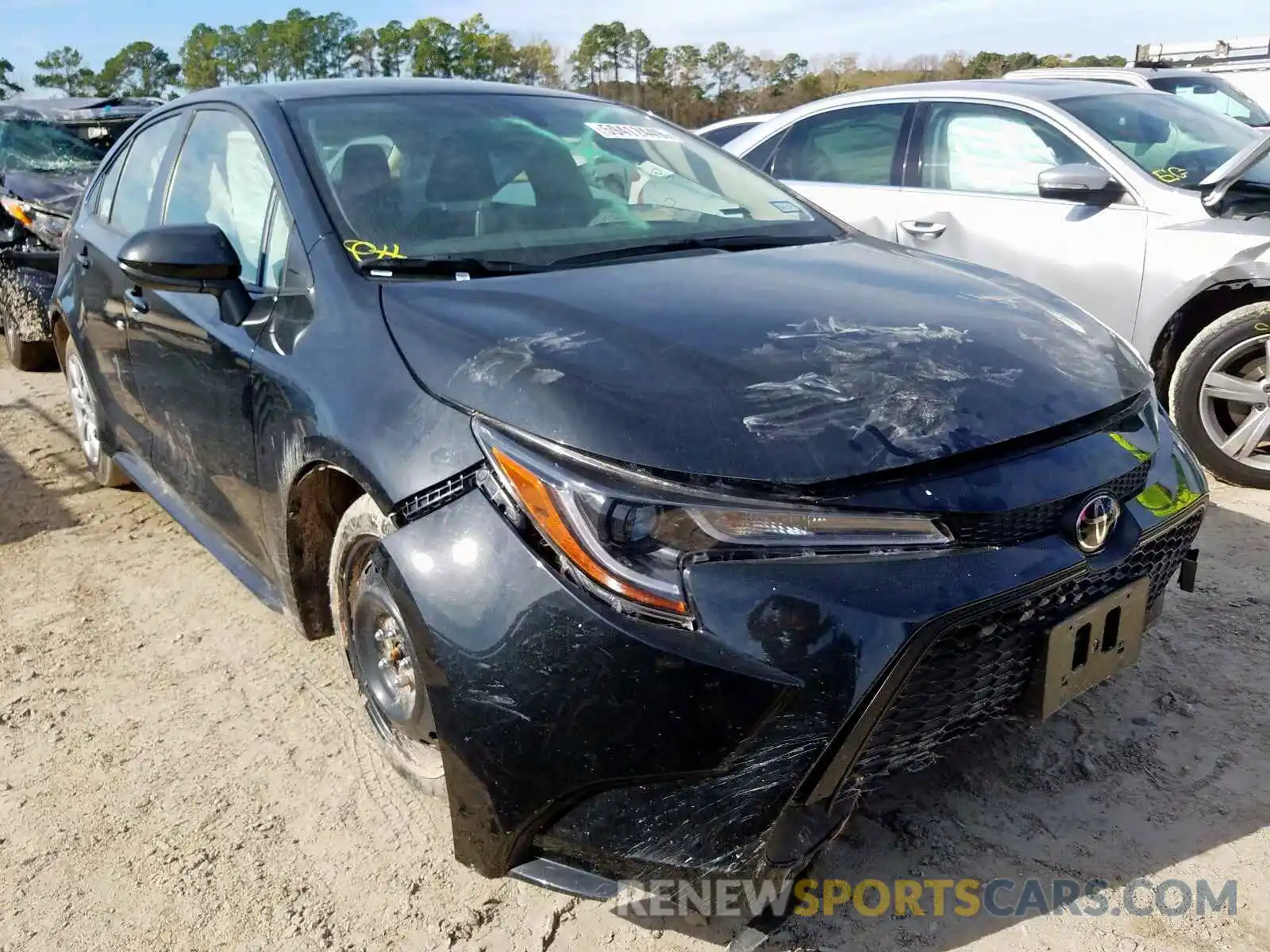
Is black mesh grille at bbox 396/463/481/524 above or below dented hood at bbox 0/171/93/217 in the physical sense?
below

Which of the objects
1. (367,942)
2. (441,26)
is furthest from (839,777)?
(441,26)

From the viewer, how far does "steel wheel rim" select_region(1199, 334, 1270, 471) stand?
3.73 meters

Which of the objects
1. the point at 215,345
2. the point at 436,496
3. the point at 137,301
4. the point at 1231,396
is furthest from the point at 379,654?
the point at 1231,396

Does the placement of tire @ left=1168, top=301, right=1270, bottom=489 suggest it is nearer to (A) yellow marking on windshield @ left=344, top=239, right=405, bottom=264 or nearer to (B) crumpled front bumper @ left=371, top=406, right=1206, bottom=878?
(B) crumpled front bumper @ left=371, top=406, right=1206, bottom=878

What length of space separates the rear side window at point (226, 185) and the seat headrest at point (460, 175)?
179 mm

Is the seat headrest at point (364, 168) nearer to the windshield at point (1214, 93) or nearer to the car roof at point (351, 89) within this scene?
the car roof at point (351, 89)

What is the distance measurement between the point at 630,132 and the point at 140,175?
167 centimetres

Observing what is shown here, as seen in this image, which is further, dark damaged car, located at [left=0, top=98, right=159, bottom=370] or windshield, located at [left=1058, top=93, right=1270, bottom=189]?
dark damaged car, located at [left=0, top=98, right=159, bottom=370]

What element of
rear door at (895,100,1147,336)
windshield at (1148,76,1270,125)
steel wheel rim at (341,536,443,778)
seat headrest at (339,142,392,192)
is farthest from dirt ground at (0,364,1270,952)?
windshield at (1148,76,1270,125)

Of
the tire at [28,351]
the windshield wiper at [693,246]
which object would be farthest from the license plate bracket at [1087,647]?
the tire at [28,351]

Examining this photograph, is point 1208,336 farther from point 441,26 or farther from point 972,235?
point 441,26

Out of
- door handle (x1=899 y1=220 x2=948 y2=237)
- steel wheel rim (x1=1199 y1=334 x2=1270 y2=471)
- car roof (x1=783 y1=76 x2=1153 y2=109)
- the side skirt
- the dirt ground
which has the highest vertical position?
car roof (x1=783 y1=76 x2=1153 y2=109)

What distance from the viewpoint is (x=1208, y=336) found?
3.82m

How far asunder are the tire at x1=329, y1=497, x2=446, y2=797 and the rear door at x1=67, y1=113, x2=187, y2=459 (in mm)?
1385
